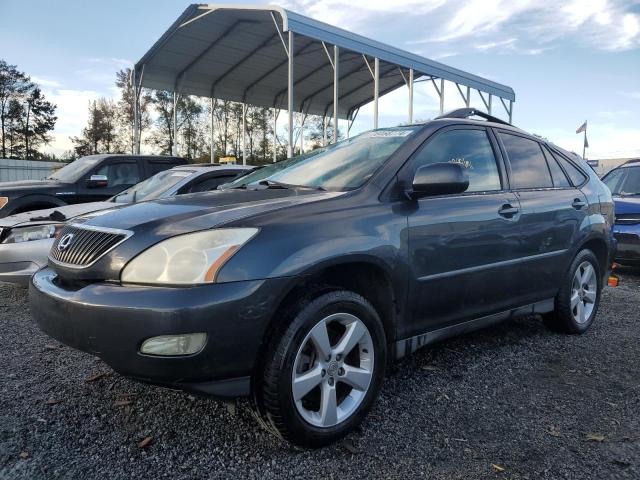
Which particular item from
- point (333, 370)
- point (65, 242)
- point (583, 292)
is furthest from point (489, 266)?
point (65, 242)

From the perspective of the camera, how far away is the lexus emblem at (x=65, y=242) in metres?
2.58

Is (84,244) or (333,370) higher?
(84,244)

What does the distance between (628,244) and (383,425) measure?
6.02 metres

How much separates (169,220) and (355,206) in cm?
93

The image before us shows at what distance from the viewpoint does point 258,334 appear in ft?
7.04

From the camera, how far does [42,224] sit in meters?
4.95

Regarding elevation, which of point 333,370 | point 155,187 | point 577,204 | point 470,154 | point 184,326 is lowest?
point 333,370

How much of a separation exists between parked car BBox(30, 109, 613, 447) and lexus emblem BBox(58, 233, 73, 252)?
0.01m

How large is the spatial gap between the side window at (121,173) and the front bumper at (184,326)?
6.02m

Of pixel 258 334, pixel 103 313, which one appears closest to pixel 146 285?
pixel 103 313

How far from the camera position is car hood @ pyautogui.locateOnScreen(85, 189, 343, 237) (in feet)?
7.52

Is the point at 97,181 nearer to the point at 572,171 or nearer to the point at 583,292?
the point at 572,171

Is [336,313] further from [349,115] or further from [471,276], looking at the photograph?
[349,115]

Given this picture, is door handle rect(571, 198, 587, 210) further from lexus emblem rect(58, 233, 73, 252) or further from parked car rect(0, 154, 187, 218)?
parked car rect(0, 154, 187, 218)
